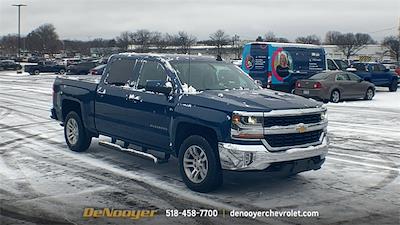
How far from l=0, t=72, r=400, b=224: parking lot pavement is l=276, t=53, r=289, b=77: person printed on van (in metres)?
11.3

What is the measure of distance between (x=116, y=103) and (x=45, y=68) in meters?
47.2

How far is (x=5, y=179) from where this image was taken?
7352 mm

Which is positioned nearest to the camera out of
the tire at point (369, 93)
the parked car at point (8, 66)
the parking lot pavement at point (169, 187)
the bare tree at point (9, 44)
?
the parking lot pavement at point (169, 187)

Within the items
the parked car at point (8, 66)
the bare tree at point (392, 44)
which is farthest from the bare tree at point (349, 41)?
the parked car at point (8, 66)

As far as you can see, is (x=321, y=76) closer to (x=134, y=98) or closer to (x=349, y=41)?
(x=134, y=98)

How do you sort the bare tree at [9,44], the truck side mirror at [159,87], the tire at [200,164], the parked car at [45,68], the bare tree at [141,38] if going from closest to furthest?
the tire at [200,164]
the truck side mirror at [159,87]
the bare tree at [141,38]
the parked car at [45,68]
the bare tree at [9,44]

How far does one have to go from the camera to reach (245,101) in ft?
21.4

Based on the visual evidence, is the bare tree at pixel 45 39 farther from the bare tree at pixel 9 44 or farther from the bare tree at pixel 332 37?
the bare tree at pixel 332 37

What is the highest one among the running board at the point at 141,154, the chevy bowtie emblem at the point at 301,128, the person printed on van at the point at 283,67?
the person printed on van at the point at 283,67

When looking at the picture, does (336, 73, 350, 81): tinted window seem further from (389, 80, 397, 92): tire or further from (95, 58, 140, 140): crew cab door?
(95, 58, 140, 140): crew cab door

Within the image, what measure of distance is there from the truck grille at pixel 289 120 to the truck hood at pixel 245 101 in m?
0.13

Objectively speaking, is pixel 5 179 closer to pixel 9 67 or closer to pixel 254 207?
pixel 254 207

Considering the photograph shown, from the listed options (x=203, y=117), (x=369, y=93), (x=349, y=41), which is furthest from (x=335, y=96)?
(x=349, y=41)

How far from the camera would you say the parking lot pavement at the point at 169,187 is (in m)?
5.80
